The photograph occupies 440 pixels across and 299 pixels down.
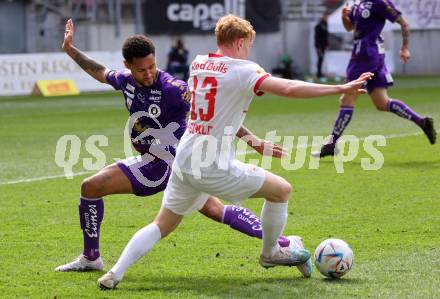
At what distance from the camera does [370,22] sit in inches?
566

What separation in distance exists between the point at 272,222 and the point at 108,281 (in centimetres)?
115

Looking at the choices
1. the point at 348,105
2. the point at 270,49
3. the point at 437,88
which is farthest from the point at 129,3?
the point at 348,105

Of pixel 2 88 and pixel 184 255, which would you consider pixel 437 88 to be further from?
pixel 184 255

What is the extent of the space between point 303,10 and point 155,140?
32.1 meters

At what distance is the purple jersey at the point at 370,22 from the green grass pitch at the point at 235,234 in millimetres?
1467

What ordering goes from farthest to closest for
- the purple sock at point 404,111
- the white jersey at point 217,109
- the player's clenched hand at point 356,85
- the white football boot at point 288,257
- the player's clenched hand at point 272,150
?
1. the purple sock at point 404,111
2. the white football boot at point 288,257
3. the player's clenched hand at point 272,150
4. the white jersey at point 217,109
5. the player's clenched hand at point 356,85

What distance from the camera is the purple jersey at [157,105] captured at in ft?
25.2

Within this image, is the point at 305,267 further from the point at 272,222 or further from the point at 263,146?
the point at 263,146

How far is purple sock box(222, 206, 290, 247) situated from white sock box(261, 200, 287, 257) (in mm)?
434

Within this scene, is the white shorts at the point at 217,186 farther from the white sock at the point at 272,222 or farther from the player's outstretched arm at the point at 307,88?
the player's outstretched arm at the point at 307,88

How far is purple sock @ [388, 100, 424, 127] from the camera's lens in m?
13.9

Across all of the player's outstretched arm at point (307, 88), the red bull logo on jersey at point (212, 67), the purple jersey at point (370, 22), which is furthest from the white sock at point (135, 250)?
the purple jersey at point (370, 22)

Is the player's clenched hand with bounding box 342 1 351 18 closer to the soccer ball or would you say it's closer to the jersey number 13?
the soccer ball

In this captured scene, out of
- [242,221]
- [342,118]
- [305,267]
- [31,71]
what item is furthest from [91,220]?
[31,71]
